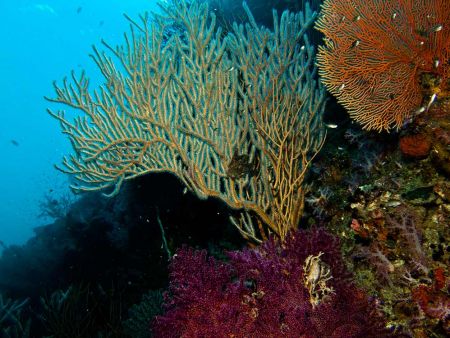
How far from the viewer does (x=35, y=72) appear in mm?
94750

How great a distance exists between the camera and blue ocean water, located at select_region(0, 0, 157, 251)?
222ft

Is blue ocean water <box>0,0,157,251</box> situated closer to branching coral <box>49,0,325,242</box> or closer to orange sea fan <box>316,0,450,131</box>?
branching coral <box>49,0,325,242</box>

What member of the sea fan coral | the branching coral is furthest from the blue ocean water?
the sea fan coral

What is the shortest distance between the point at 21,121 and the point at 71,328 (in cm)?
13320

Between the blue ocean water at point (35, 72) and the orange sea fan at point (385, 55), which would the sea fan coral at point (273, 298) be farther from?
the blue ocean water at point (35, 72)

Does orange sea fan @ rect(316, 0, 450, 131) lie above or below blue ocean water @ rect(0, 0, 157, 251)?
below

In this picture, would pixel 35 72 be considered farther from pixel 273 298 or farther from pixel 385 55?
pixel 273 298

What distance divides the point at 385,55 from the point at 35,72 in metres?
112

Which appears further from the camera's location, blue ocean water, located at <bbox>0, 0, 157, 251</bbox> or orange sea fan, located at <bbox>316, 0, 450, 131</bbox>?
blue ocean water, located at <bbox>0, 0, 157, 251</bbox>

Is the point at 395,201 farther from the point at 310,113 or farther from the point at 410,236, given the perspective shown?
the point at 310,113

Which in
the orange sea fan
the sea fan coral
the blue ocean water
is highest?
the blue ocean water

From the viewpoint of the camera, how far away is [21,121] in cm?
11688

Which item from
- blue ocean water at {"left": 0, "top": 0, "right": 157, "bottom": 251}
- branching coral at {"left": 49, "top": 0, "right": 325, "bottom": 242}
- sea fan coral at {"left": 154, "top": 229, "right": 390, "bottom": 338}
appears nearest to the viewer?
sea fan coral at {"left": 154, "top": 229, "right": 390, "bottom": 338}

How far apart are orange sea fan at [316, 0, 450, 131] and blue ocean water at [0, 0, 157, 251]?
32.3m
